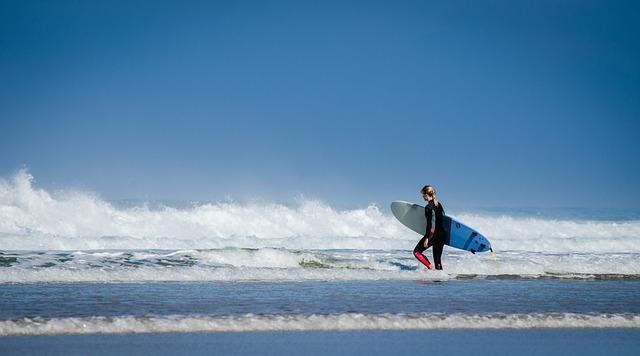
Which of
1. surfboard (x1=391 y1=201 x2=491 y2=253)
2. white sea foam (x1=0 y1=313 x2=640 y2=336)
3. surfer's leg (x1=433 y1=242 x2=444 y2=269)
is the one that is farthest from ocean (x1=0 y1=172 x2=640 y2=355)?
surfboard (x1=391 y1=201 x2=491 y2=253)

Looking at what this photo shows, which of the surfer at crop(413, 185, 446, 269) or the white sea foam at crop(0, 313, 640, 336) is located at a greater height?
the surfer at crop(413, 185, 446, 269)

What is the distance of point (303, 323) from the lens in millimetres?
6828

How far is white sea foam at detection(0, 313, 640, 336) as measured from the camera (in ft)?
21.3

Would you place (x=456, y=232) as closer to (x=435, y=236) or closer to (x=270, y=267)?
(x=435, y=236)

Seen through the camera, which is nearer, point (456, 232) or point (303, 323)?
point (303, 323)

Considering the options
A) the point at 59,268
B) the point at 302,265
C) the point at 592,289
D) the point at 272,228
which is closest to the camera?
the point at 592,289

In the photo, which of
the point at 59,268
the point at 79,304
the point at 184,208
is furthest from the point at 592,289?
the point at 184,208

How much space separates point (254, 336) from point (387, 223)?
24.9 metres

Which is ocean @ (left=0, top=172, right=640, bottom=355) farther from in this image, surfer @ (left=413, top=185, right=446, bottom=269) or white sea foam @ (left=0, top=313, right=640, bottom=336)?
surfer @ (left=413, top=185, right=446, bottom=269)

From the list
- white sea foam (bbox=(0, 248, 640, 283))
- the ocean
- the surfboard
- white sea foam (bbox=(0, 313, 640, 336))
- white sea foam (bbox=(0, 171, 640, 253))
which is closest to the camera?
the ocean

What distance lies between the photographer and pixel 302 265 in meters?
13.7

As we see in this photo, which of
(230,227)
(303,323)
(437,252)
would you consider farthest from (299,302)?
(230,227)

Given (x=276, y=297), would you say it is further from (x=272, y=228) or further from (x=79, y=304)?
(x=272, y=228)

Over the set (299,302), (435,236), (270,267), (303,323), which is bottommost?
(303,323)
